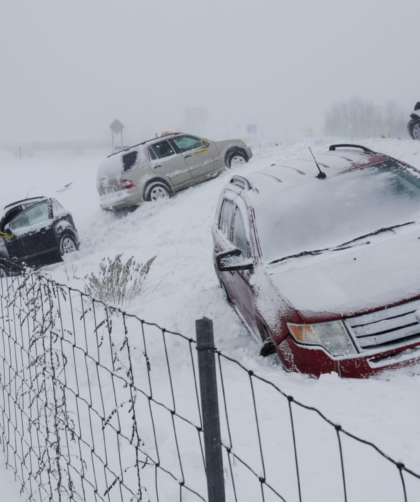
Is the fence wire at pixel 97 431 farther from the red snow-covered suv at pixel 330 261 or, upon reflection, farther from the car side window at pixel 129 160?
the car side window at pixel 129 160

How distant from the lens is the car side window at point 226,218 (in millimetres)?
5863

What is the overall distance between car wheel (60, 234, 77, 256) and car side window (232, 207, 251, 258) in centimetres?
778

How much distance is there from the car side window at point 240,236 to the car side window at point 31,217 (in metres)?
7.47

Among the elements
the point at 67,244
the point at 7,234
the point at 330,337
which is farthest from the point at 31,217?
the point at 330,337

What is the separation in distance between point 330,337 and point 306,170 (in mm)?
2257

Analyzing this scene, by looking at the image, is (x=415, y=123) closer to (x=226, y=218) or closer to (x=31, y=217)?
(x=226, y=218)

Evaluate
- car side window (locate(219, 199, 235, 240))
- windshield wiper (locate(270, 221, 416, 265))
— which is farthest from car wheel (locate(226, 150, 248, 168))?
windshield wiper (locate(270, 221, 416, 265))

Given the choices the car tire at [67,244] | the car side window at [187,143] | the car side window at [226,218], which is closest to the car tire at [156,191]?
the car side window at [187,143]

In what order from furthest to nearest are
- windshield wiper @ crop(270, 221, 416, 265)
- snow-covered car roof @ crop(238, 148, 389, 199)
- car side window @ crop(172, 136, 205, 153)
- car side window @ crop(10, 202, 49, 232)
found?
car side window @ crop(172, 136, 205, 153) < car side window @ crop(10, 202, 49, 232) < snow-covered car roof @ crop(238, 148, 389, 199) < windshield wiper @ crop(270, 221, 416, 265)

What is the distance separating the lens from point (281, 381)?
3867mm

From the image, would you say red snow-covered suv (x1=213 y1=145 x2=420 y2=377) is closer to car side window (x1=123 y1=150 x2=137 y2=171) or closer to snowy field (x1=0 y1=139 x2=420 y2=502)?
snowy field (x1=0 y1=139 x2=420 y2=502)

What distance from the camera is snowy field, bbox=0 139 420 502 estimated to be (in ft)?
10.2

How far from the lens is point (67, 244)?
1275 cm

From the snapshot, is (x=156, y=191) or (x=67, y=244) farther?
(x=156, y=191)
